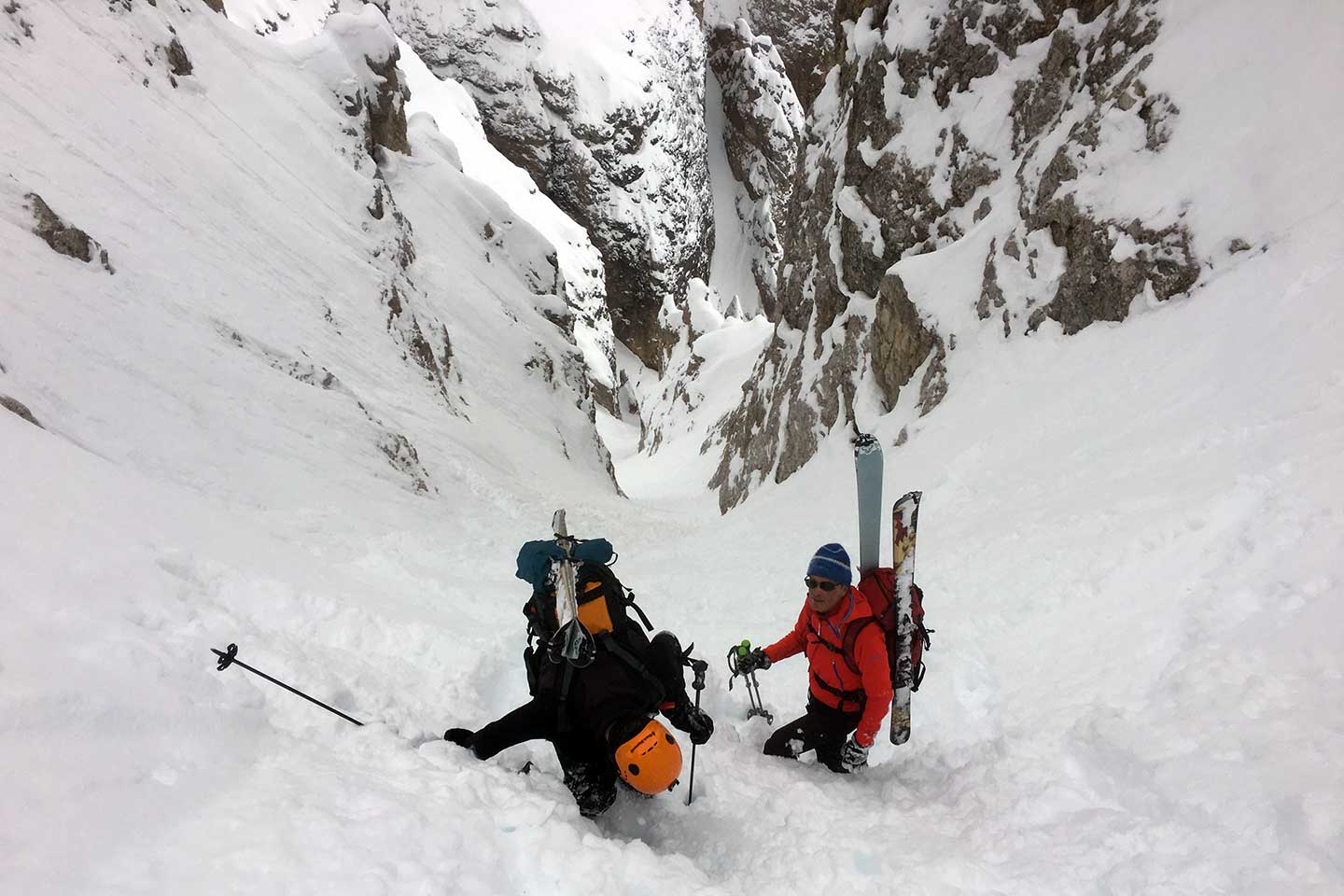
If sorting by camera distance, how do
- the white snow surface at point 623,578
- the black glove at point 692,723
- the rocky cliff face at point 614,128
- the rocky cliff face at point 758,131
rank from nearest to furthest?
1. the white snow surface at point 623,578
2. the black glove at point 692,723
3. the rocky cliff face at point 614,128
4. the rocky cliff face at point 758,131

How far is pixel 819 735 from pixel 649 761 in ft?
5.03

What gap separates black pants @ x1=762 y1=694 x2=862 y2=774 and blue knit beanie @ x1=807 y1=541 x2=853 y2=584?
37.8 inches

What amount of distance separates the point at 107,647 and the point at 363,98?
27.8 metres

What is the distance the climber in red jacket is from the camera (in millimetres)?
4078

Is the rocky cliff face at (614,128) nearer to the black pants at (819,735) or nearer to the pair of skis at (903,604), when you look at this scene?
the black pants at (819,735)

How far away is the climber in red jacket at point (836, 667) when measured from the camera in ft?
13.4

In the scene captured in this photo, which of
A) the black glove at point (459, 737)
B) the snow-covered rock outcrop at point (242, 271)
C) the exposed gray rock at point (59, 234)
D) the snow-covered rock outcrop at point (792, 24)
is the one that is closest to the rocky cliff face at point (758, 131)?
the snow-covered rock outcrop at point (792, 24)

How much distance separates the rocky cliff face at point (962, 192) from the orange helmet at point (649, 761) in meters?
10.5

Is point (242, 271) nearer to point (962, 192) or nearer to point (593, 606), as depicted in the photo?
point (593, 606)

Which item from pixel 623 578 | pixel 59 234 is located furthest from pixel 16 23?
pixel 623 578

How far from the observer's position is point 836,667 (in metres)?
4.37

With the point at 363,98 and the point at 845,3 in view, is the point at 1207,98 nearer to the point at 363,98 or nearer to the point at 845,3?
the point at 845,3

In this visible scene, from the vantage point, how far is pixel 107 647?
330 cm

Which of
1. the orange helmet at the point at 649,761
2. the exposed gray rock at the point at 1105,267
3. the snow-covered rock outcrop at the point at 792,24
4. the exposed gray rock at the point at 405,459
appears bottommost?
the exposed gray rock at the point at 405,459
